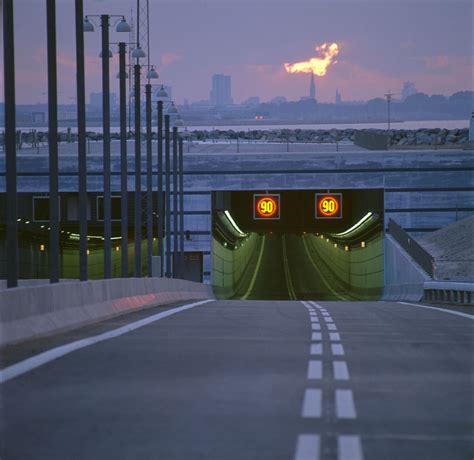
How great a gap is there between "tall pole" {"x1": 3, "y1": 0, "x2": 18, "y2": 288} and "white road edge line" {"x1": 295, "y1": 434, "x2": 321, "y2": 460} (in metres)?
13.0

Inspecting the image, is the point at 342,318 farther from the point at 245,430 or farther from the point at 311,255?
the point at 311,255

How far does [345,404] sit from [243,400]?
0.82 meters

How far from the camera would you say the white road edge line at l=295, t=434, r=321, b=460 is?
7.92 metres

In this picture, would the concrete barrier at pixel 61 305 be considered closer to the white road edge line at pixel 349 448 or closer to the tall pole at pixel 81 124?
the tall pole at pixel 81 124

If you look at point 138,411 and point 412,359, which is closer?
point 138,411

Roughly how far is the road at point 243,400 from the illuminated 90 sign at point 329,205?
71.4 m

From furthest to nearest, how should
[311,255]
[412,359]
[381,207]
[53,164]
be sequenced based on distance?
1. [311,255]
2. [381,207]
3. [53,164]
4. [412,359]

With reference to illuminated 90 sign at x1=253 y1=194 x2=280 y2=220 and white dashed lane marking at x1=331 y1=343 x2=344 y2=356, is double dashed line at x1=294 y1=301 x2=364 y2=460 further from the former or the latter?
illuminated 90 sign at x1=253 y1=194 x2=280 y2=220

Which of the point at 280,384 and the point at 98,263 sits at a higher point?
the point at 280,384

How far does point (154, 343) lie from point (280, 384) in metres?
5.07

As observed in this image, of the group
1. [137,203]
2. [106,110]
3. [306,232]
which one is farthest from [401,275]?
[306,232]

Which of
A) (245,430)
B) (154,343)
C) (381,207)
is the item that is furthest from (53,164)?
(381,207)

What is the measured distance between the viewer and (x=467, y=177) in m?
89.5

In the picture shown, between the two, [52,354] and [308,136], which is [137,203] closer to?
[52,354]
